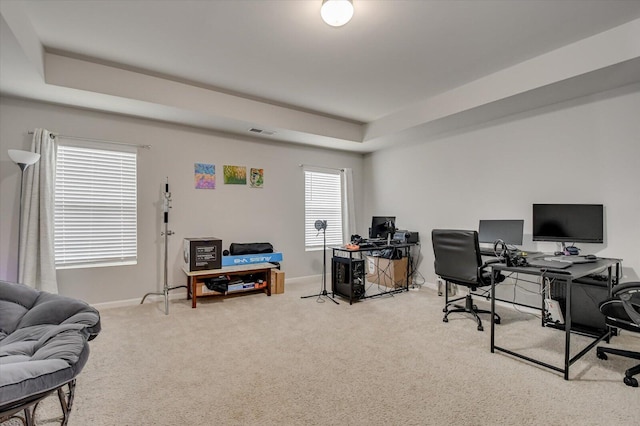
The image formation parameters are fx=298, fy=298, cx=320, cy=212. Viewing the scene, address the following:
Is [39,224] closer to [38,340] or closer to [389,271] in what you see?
[38,340]

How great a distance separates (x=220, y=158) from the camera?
4.53 m

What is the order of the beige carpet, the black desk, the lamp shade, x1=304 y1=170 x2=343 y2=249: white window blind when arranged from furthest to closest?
x1=304 y1=170 x2=343 y2=249: white window blind, the black desk, the lamp shade, the beige carpet

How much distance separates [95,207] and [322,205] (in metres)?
3.41

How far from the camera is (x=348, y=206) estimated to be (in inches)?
226

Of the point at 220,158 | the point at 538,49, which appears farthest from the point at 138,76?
the point at 538,49

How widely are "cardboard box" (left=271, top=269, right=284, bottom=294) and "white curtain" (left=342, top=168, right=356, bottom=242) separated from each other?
5.92 ft

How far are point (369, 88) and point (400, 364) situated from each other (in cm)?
311

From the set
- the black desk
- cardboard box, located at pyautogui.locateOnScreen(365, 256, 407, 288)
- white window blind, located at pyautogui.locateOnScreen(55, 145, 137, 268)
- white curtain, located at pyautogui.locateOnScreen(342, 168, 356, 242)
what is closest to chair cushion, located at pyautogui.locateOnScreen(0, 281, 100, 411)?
white window blind, located at pyautogui.locateOnScreen(55, 145, 137, 268)

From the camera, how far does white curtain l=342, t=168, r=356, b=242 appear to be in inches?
225

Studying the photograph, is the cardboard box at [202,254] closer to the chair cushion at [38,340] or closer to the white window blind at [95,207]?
the white window blind at [95,207]

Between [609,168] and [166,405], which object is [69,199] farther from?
[609,168]

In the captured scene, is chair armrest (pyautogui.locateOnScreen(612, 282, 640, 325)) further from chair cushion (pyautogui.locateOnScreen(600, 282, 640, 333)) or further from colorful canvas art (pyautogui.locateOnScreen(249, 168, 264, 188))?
colorful canvas art (pyautogui.locateOnScreen(249, 168, 264, 188))

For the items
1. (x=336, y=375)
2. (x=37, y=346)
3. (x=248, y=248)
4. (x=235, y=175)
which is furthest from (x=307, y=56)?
(x=37, y=346)

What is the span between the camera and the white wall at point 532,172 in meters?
2.98
